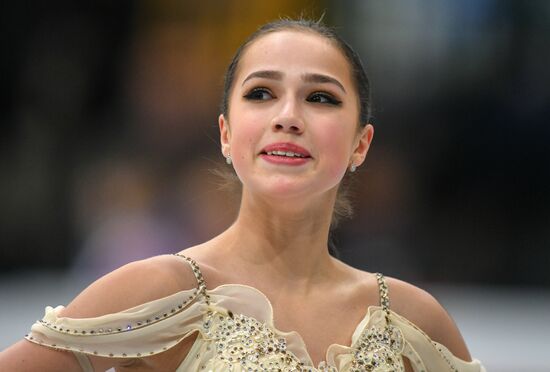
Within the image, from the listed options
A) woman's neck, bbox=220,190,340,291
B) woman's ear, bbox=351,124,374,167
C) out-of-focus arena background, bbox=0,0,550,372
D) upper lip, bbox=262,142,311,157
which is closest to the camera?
upper lip, bbox=262,142,311,157

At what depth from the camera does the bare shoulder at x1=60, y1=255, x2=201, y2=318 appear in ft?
6.09

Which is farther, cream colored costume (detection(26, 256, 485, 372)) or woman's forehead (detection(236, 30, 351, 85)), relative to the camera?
woman's forehead (detection(236, 30, 351, 85))

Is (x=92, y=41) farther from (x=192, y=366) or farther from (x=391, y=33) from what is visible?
(x=192, y=366)

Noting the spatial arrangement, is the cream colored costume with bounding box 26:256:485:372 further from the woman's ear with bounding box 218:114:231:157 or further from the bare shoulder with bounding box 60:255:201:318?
the woman's ear with bounding box 218:114:231:157

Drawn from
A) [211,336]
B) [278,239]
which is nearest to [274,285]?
[278,239]

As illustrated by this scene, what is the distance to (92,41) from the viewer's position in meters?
4.52

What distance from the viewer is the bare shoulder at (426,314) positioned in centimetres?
226

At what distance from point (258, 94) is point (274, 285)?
416mm

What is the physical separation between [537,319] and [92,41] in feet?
7.93

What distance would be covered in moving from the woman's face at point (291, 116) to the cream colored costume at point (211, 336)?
0.80 ft

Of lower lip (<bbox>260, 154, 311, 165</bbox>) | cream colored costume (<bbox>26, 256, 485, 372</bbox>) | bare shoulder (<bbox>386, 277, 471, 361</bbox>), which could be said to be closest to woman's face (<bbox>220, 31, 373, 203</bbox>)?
lower lip (<bbox>260, 154, 311, 165</bbox>)

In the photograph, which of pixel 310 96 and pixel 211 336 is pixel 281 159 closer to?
pixel 310 96

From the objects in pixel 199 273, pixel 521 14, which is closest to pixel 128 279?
pixel 199 273

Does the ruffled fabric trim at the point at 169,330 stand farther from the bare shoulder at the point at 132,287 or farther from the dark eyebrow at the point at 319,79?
the dark eyebrow at the point at 319,79
